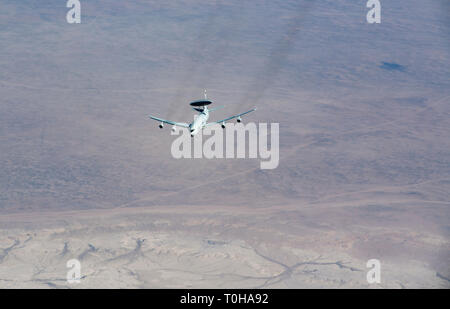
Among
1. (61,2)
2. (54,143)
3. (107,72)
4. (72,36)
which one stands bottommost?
(54,143)

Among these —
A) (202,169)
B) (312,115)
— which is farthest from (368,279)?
(312,115)

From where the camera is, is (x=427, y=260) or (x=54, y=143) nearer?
(x=427, y=260)

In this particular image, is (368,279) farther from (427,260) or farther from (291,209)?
(291,209)

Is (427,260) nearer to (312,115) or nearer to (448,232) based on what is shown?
(448,232)

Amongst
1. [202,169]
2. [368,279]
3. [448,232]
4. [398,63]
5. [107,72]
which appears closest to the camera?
[368,279]

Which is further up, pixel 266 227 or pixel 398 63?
pixel 398 63

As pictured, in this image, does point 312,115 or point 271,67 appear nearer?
point 312,115

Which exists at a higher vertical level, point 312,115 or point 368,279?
point 312,115

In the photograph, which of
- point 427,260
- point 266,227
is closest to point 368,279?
point 427,260

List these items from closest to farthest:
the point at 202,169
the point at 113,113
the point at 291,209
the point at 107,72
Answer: the point at 291,209 → the point at 202,169 → the point at 113,113 → the point at 107,72
